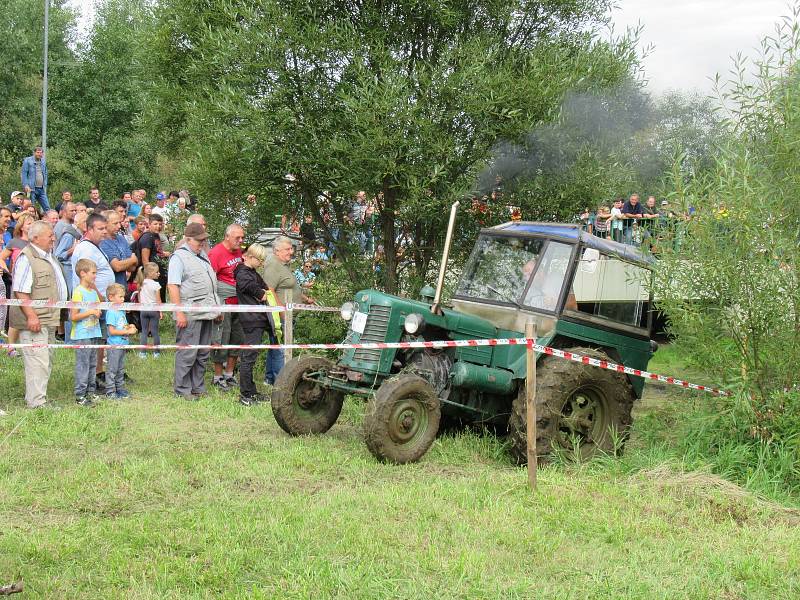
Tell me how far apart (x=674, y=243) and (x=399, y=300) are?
7.61 feet

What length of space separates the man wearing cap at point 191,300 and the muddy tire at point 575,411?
3954 millimetres

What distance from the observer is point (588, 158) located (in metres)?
10.3

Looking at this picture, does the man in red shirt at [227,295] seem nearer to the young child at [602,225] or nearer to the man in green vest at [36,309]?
the man in green vest at [36,309]

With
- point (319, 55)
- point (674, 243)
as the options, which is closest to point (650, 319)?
point (674, 243)

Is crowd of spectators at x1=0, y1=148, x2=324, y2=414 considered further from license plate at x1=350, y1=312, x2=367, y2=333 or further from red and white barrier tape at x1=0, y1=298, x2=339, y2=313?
license plate at x1=350, y1=312, x2=367, y2=333

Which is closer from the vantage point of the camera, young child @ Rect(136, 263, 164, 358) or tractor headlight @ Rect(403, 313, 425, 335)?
tractor headlight @ Rect(403, 313, 425, 335)

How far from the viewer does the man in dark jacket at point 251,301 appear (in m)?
9.50

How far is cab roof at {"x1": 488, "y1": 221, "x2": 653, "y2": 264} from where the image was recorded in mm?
7809

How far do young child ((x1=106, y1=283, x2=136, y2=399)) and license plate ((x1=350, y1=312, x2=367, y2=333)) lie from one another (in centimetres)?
293

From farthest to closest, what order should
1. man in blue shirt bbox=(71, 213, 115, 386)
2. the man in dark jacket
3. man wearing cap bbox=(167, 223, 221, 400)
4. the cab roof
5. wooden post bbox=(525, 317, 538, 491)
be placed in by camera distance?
man wearing cap bbox=(167, 223, 221, 400) < man in blue shirt bbox=(71, 213, 115, 386) < the man in dark jacket < the cab roof < wooden post bbox=(525, 317, 538, 491)

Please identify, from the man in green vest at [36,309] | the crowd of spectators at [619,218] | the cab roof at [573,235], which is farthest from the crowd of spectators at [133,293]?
the crowd of spectators at [619,218]

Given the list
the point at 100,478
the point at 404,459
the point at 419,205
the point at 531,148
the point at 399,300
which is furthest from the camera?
the point at 531,148

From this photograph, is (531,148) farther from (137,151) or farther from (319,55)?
(137,151)

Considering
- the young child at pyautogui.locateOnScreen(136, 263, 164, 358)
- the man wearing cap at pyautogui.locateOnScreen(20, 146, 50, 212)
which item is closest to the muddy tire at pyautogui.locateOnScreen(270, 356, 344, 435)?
the young child at pyautogui.locateOnScreen(136, 263, 164, 358)
